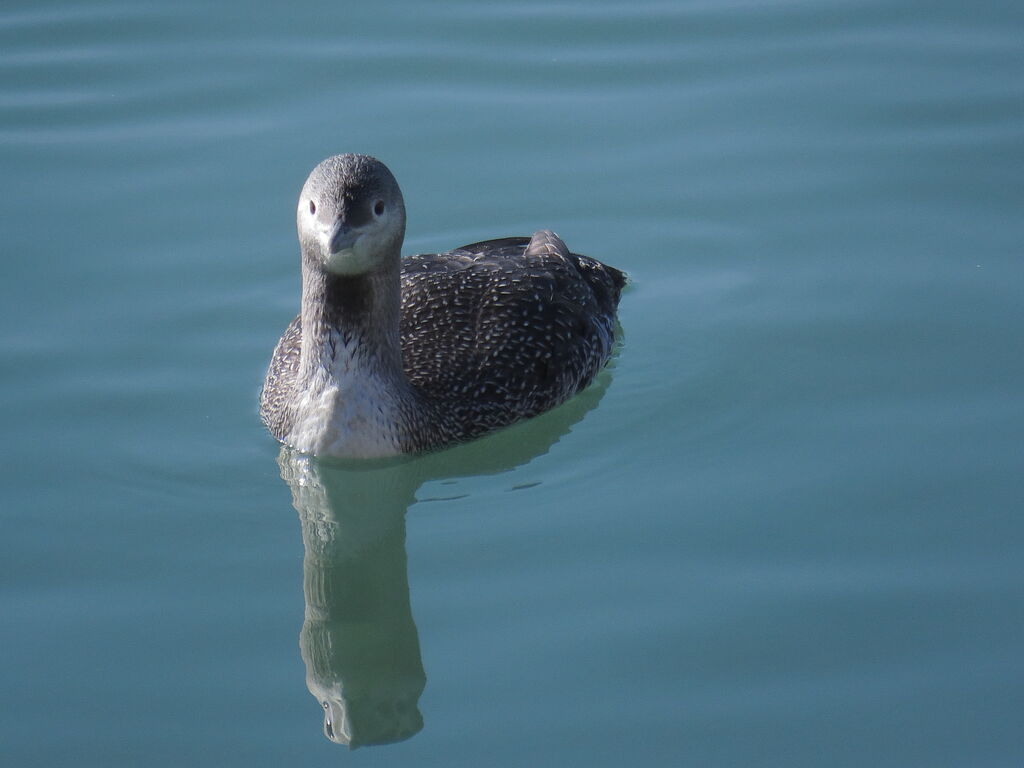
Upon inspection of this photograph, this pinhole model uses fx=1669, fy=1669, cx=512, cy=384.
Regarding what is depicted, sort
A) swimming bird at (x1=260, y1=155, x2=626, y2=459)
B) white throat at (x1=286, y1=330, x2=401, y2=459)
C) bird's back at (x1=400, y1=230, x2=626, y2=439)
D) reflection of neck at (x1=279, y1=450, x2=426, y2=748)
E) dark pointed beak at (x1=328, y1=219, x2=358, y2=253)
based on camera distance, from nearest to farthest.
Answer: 1. reflection of neck at (x1=279, y1=450, x2=426, y2=748)
2. dark pointed beak at (x1=328, y1=219, x2=358, y2=253)
3. swimming bird at (x1=260, y1=155, x2=626, y2=459)
4. white throat at (x1=286, y1=330, x2=401, y2=459)
5. bird's back at (x1=400, y1=230, x2=626, y2=439)

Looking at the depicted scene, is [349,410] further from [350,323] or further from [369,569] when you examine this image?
[369,569]

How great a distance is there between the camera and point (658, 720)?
683 cm

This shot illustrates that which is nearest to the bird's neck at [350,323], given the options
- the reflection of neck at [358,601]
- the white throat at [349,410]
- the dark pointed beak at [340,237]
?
the white throat at [349,410]

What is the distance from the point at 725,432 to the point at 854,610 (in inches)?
66.6

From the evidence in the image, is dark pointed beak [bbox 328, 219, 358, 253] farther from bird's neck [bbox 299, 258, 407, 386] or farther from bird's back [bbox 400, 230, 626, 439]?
bird's back [bbox 400, 230, 626, 439]

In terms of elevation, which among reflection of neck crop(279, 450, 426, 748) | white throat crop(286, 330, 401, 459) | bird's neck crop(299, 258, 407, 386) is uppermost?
bird's neck crop(299, 258, 407, 386)

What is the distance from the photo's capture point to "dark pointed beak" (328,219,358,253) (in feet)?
25.7

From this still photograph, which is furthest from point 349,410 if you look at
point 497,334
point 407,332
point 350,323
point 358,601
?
point 358,601

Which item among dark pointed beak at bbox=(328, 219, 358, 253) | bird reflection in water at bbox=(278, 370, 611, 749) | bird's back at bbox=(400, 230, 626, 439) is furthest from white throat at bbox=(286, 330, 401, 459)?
dark pointed beak at bbox=(328, 219, 358, 253)

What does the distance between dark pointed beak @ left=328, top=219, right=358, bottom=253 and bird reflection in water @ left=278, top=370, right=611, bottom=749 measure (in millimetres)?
1359

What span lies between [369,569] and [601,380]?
212cm

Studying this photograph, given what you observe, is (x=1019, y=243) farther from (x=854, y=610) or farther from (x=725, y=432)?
(x=854, y=610)

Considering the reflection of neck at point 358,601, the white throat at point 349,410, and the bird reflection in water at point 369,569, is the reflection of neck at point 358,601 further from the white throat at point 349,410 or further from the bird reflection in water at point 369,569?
the white throat at point 349,410

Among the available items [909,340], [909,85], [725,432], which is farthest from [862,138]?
[725,432]
